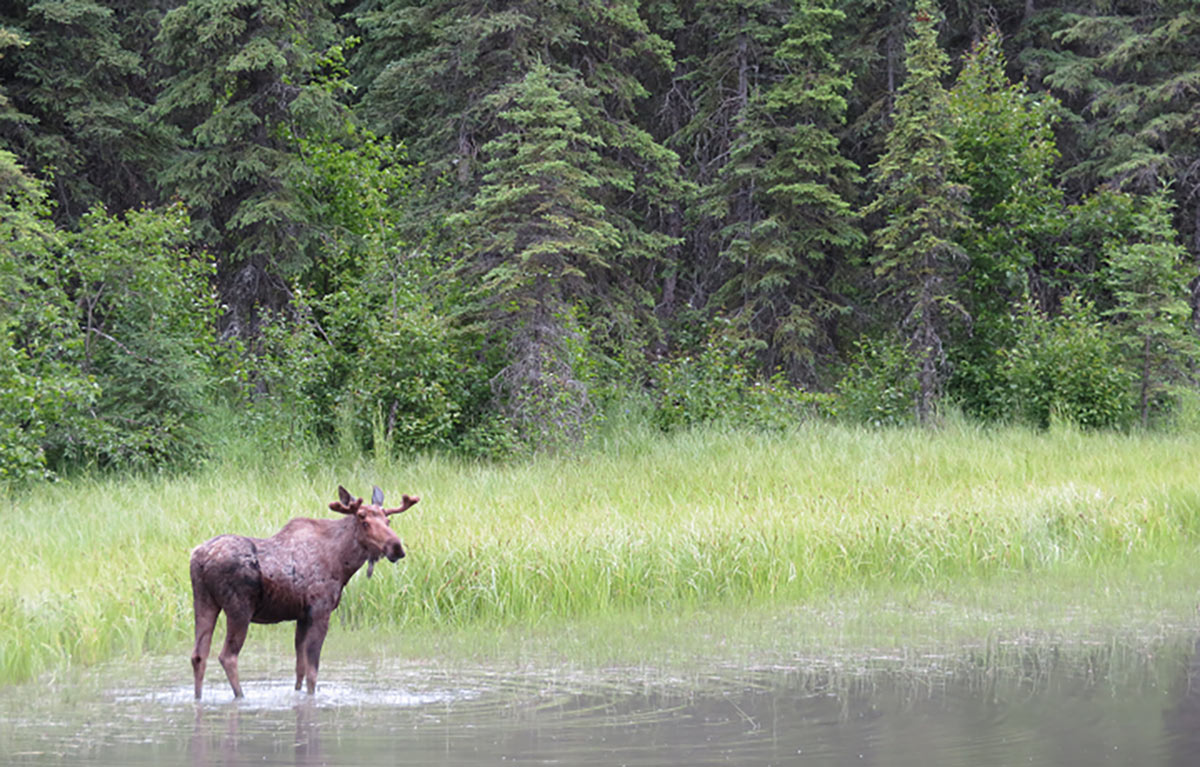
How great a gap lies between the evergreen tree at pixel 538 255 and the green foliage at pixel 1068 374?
25.9ft

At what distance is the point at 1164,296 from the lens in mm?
20172

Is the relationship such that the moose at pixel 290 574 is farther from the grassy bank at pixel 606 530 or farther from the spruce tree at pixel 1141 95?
the spruce tree at pixel 1141 95

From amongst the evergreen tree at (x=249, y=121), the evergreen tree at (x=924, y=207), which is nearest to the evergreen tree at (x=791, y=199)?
the evergreen tree at (x=924, y=207)

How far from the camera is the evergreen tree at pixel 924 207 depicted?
67.9 ft

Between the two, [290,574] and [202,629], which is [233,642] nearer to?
[202,629]

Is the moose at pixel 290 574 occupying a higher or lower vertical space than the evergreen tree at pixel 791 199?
lower

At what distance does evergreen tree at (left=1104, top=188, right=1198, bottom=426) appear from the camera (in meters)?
20.0

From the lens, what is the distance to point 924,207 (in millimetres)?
20656

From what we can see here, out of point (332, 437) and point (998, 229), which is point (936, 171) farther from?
point (332, 437)

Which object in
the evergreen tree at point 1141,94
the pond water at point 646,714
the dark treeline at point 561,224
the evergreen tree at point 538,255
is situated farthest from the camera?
the evergreen tree at point 1141,94

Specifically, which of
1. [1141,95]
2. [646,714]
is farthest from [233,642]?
[1141,95]

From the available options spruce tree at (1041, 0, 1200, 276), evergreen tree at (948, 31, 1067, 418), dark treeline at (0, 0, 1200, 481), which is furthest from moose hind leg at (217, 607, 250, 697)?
spruce tree at (1041, 0, 1200, 276)

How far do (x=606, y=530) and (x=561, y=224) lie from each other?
7309mm

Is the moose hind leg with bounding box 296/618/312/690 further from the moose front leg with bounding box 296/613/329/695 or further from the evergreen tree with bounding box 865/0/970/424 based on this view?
the evergreen tree with bounding box 865/0/970/424
